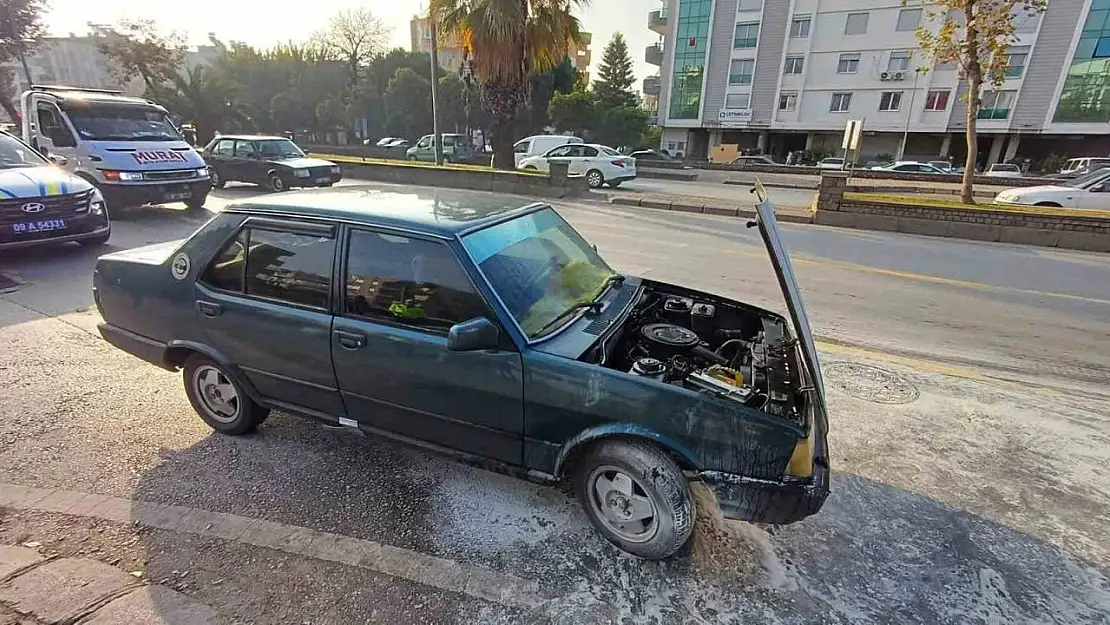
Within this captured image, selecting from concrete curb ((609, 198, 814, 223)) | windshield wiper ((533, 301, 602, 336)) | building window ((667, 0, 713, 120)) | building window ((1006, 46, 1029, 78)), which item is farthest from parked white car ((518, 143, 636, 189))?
building window ((1006, 46, 1029, 78))

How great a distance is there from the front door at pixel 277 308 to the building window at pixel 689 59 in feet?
149

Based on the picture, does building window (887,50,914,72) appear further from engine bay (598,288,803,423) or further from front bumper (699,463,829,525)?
front bumper (699,463,829,525)

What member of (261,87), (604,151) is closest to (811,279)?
(604,151)

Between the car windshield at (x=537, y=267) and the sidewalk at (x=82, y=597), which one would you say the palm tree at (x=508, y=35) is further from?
the sidewalk at (x=82, y=597)

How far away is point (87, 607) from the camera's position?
6.92 ft

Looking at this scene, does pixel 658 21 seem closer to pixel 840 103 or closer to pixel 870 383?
pixel 840 103

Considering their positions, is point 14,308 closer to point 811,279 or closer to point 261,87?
point 811,279

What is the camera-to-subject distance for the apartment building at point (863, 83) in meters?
33.3

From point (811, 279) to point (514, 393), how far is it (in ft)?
20.5

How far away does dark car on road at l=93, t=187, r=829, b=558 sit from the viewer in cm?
226

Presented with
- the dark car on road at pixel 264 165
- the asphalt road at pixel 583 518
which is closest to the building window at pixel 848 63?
the dark car on road at pixel 264 165

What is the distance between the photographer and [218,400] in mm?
3316

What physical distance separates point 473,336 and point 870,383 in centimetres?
345

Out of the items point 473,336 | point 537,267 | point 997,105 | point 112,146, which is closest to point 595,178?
point 112,146
